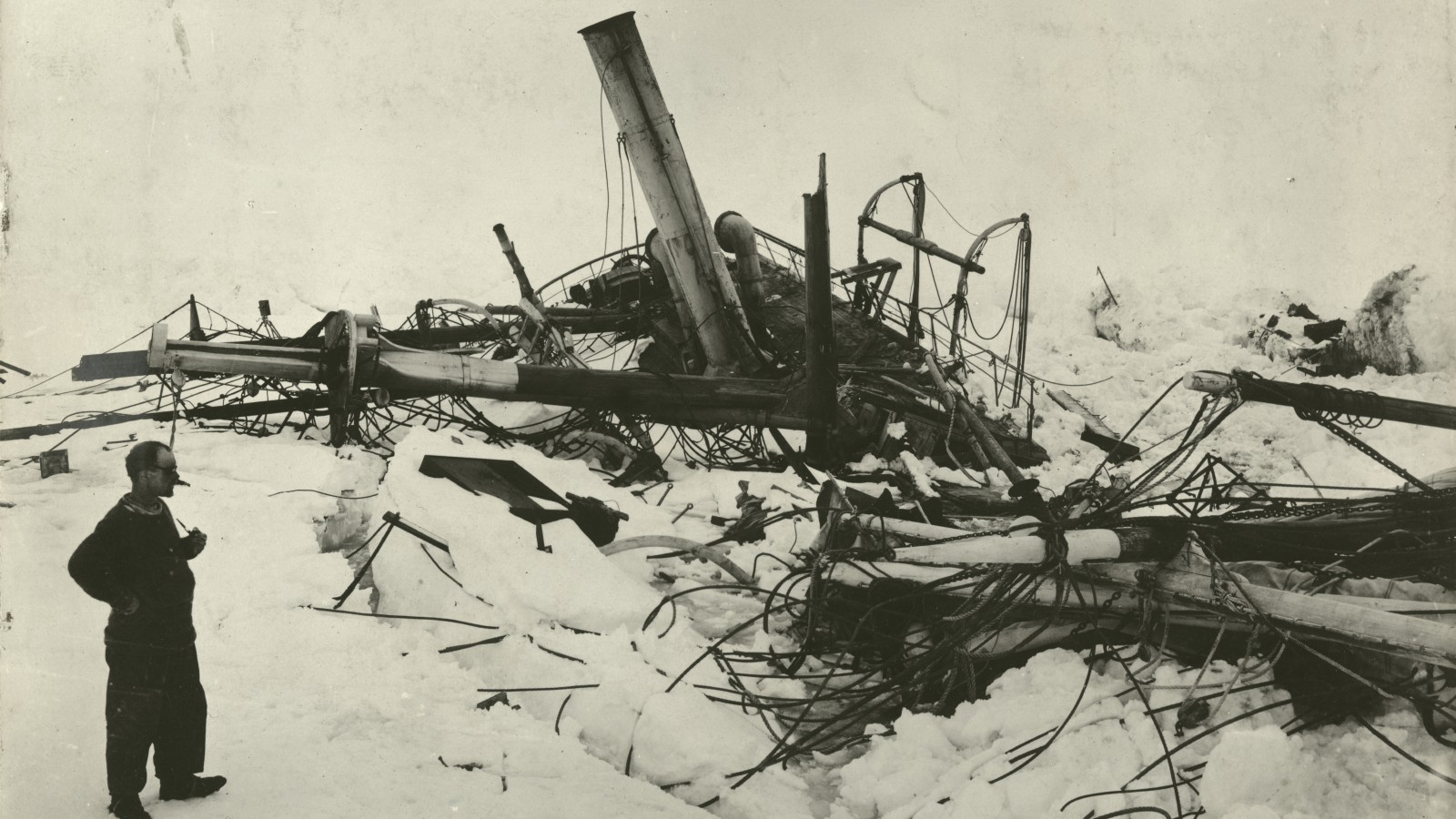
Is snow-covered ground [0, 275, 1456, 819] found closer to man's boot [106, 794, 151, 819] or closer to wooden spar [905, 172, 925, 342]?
man's boot [106, 794, 151, 819]

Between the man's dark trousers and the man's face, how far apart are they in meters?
0.52

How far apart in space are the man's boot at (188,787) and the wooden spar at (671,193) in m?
7.79

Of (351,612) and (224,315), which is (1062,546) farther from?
(224,315)

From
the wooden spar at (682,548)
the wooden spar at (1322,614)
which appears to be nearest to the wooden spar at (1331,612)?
the wooden spar at (1322,614)

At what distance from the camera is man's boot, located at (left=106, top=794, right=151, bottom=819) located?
10.7 ft

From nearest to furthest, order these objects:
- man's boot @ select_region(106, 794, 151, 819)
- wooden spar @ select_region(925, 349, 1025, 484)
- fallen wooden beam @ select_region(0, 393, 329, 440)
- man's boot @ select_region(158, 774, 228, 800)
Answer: man's boot @ select_region(106, 794, 151, 819) → man's boot @ select_region(158, 774, 228, 800) → wooden spar @ select_region(925, 349, 1025, 484) → fallen wooden beam @ select_region(0, 393, 329, 440)

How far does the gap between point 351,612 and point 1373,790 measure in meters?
4.49

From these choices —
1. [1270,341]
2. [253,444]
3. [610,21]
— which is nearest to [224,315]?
[253,444]

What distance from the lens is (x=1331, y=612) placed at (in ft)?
12.8

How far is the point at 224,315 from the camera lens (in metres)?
8.81

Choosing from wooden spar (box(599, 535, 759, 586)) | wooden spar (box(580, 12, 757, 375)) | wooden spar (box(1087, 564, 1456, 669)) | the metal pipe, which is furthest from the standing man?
the metal pipe

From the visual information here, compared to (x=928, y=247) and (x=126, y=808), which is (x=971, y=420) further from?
(x=126, y=808)

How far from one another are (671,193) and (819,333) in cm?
367

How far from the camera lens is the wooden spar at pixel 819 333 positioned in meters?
6.83
